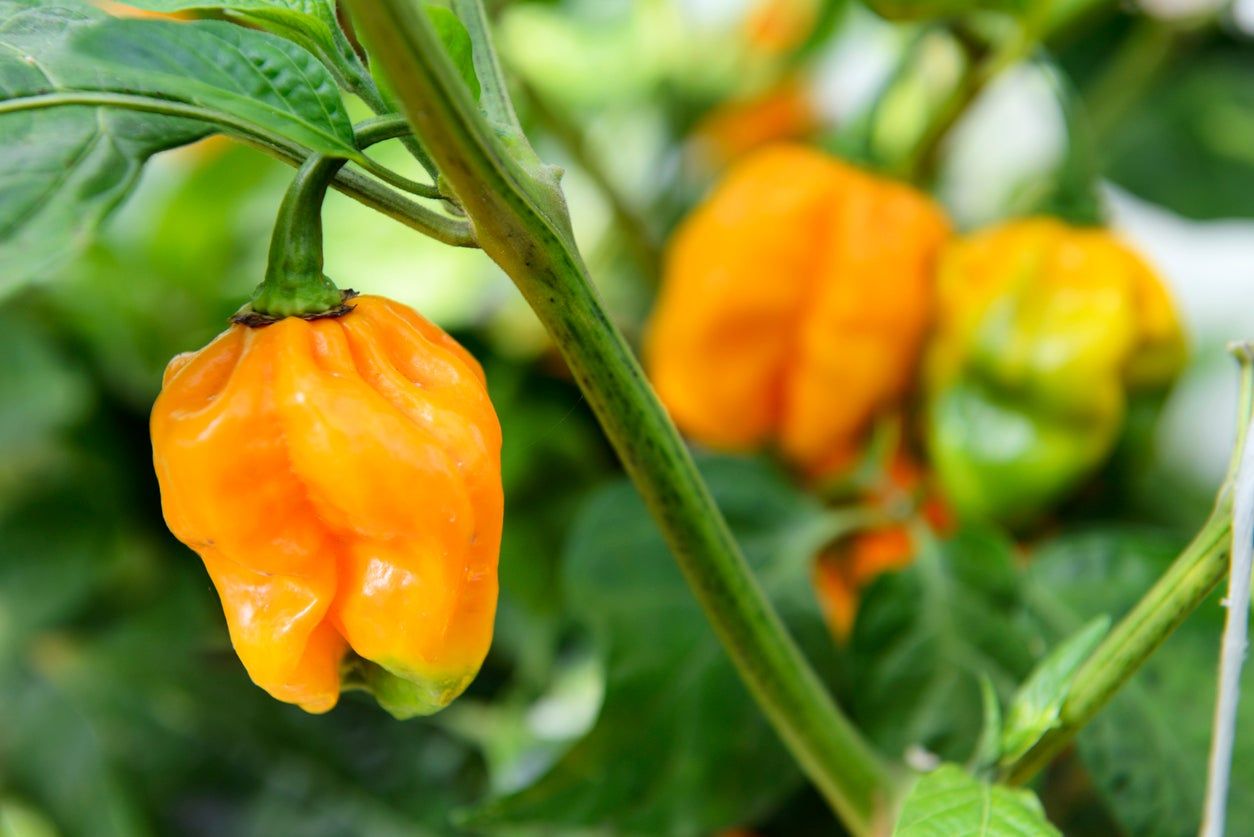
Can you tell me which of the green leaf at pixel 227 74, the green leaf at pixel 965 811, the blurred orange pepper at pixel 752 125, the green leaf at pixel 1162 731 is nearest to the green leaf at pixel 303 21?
the green leaf at pixel 227 74

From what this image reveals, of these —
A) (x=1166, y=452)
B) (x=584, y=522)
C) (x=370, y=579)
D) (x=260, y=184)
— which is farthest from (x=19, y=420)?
(x=1166, y=452)

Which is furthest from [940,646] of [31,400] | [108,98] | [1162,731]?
[31,400]

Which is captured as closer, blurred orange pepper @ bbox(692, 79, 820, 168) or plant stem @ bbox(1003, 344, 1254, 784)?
plant stem @ bbox(1003, 344, 1254, 784)

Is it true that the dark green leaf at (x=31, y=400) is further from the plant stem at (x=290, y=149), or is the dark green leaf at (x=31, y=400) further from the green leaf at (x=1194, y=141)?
the green leaf at (x=1194, y=141)

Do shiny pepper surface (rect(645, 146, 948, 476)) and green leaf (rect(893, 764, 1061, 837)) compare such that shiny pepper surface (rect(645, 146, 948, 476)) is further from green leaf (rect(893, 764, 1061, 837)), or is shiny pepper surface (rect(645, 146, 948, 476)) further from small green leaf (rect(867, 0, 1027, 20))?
green leaf (rect(893, 764, 1061, 837))

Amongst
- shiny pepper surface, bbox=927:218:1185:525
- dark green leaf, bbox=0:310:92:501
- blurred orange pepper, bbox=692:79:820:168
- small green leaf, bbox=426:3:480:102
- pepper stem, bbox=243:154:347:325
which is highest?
small green leaf, bbox=426:3:480:102

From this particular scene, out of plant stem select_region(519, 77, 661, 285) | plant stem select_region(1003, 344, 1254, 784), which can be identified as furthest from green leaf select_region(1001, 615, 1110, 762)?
plant stem select_region(519, 77, 661, 285)

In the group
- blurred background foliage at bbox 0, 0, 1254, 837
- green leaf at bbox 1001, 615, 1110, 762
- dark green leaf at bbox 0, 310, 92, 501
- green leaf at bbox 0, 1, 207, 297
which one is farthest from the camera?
dark green leaf at bbox 0, 310, 92, 501
